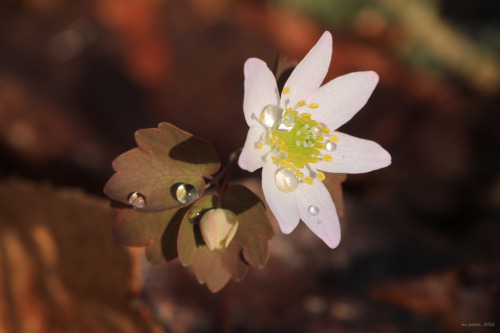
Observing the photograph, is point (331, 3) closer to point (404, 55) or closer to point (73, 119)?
point (404, 55)

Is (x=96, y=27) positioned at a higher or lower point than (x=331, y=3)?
lower

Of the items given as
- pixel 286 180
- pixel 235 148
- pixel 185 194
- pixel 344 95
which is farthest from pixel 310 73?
pixel 235 148

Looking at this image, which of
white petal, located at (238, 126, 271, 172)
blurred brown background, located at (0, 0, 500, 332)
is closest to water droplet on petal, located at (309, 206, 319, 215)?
white petal, located at (238, 126, 271, 172)

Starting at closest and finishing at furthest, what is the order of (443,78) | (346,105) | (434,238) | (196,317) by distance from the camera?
(346,105) → (196,317) → (434,238) → (443,78)

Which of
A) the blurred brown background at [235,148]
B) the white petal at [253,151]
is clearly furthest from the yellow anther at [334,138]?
the blurred brown background at [235,148]

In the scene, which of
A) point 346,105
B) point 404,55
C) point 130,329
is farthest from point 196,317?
point 404,55

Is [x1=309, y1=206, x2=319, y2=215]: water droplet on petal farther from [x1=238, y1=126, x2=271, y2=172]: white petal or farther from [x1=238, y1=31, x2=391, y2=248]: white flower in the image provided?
[x1=238, y1=126, x2=271, y2=172]: white petal
